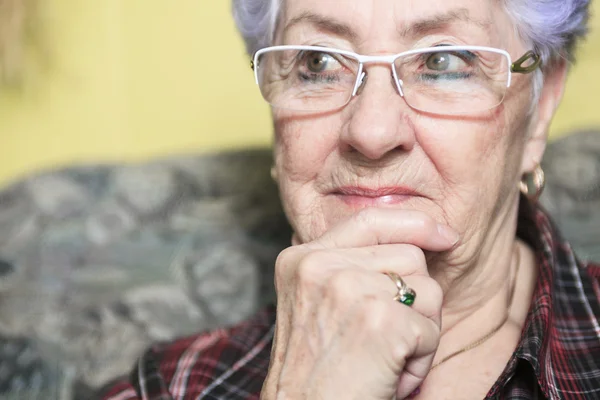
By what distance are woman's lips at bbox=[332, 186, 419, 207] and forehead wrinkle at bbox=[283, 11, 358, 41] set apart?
0.29 metres

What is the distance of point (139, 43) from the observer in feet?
8.71

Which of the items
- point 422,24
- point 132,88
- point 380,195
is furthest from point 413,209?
point 132,88

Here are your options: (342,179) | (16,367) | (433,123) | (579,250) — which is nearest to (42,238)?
(16,367)

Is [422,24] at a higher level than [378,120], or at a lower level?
higher

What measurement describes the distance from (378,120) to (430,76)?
15 centimetres

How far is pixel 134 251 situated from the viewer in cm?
218

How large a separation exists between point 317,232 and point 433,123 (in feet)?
1.04

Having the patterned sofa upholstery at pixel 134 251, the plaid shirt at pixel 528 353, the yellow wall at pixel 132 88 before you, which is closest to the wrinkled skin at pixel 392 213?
the plaid shirt at pixel 528 353

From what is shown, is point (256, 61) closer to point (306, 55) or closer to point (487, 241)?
point (306, 55)

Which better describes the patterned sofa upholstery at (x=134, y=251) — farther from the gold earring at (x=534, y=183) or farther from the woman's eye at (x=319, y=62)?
the woman's eye at (x=319, y=62)

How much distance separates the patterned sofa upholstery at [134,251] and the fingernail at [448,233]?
2.50 feet

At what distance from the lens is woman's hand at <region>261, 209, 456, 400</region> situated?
4.02 ft

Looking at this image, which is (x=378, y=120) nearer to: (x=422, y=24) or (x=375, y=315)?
(x=422, y=24)

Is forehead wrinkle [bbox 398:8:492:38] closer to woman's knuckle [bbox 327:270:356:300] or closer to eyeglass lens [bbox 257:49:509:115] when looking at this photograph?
eyeglass lens [bbox 257:49:509:115]
